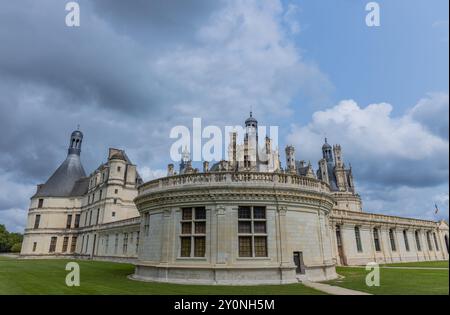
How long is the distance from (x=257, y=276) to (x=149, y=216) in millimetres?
8260

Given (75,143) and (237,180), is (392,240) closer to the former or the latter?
(237,180)

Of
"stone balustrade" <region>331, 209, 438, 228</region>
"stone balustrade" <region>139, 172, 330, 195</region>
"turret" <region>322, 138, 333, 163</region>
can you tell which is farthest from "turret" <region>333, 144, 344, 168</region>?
"stone balustrade" <region>139, 172, 330, 195</region>

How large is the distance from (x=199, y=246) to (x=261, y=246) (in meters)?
3.60

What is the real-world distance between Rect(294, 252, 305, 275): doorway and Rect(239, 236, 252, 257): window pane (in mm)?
3031

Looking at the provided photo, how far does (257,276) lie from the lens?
16203 mm

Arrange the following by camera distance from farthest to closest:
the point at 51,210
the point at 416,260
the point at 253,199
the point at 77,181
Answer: the point at 77,181 → the point at 51,210 → the point at 416,260 → the point at 253,199

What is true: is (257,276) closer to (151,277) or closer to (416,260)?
(151,277)

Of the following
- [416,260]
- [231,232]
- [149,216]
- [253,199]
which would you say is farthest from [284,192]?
[416,260]

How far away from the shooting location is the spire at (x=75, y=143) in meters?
71.6

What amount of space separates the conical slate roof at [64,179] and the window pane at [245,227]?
195 ft

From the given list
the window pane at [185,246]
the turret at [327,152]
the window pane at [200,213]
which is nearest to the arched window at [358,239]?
the window pane at [200,213]

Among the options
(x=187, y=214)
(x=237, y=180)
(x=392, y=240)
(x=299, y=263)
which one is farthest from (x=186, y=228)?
(x=392, y=240)

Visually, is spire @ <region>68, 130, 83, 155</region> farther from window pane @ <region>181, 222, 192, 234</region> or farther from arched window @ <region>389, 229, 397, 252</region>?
arched window @ <region>389, 229, 397, 252</region>

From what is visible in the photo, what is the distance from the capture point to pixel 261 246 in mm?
17062
